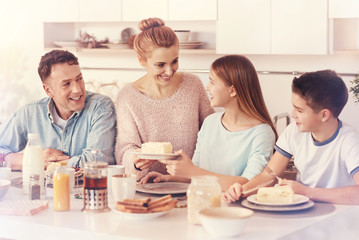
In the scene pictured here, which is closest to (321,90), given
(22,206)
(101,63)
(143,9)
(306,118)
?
(306,118)

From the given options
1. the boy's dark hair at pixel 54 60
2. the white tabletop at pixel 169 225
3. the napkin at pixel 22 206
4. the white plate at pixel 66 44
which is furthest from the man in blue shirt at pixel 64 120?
the white plate at pixel 66 44

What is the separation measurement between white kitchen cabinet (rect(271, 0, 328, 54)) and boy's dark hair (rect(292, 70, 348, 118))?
1.47 m

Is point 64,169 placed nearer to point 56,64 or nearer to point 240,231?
point 240,231

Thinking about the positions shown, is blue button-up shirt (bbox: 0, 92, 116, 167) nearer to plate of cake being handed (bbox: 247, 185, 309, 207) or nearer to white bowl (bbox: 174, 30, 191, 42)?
plate of cake being handed (bbox: 247, 185, 309, 207)

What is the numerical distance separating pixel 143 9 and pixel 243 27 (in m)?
0.79

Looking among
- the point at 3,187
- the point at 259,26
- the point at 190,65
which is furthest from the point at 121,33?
the point at 3,187

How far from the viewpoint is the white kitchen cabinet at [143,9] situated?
420 cm

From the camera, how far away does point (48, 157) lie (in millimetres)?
2699

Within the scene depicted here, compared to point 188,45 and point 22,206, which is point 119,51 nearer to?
point 188,45

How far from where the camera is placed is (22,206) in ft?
6.20

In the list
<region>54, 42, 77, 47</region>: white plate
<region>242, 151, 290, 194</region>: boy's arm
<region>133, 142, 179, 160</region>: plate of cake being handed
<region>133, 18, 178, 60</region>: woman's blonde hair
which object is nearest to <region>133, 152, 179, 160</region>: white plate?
<region>133, 142, 179, 160</region>: plate of cake being handed

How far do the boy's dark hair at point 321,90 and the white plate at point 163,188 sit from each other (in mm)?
547

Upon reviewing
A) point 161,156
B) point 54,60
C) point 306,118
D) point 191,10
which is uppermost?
point 191,10

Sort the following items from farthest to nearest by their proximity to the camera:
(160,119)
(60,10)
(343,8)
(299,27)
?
(60,10)
(299,27)
(343,8)
(160,119)
